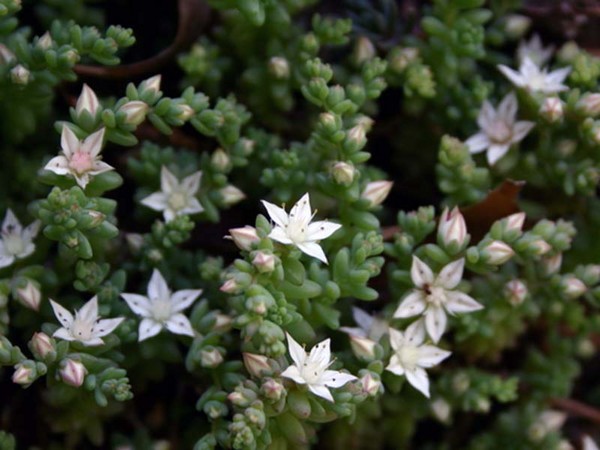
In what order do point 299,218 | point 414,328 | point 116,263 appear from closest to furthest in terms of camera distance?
1. point 299,218
2. point 414,328
3. point 116,263

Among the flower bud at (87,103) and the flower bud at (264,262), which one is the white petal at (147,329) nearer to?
the flower bud at (264,262)

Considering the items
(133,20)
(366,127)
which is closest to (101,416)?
(366,127)

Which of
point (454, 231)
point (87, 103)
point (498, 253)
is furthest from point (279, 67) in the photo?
point (498, 253)

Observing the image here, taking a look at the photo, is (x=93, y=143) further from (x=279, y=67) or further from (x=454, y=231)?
(x=454, y=231)

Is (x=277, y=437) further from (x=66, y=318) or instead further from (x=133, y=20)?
(x=133, y=20)

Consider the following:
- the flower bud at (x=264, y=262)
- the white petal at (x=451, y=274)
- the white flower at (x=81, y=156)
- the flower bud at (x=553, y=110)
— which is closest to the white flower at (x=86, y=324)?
the white flower at (x=81, y=156)

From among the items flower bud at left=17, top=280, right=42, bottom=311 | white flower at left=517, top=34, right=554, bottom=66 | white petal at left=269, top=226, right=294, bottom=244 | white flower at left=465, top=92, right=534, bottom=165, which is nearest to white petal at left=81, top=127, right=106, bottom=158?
flower bud at left=17, top=280, right=42, bottom=311
